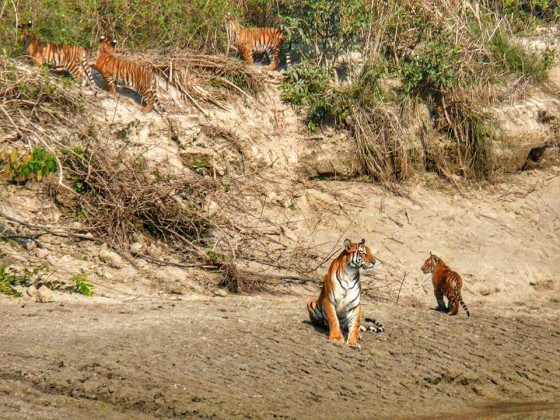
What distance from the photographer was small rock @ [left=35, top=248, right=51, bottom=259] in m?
10.7

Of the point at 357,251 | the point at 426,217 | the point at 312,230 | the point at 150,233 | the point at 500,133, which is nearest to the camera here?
the point at 357,251

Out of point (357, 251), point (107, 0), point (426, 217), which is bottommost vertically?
point (426, 217)

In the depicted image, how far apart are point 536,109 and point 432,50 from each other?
1844 millimetres

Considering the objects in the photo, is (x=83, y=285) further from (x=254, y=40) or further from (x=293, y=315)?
(x=254, y=40)

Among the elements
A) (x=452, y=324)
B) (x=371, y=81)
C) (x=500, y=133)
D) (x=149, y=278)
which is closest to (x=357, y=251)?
(x=452, y=324)

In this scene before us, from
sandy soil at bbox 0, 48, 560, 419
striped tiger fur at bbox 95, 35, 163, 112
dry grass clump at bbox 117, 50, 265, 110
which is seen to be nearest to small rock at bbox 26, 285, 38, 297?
sandy soil at bbox 0, 48, 560, 419

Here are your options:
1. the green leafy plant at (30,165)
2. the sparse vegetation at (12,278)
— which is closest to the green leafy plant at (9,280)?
the sparse vegetation at (12,278)

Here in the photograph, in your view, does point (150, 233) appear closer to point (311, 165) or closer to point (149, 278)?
point (149, 278)

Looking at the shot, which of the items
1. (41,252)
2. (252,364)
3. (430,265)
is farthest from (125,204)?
(252,364)

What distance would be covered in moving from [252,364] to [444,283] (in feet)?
10.3

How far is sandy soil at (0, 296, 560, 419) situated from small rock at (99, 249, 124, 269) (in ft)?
2.70

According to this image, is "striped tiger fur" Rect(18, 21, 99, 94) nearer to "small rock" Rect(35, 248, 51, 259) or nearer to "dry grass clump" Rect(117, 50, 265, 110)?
"dry grass clump" Rect(117, 50, 265, 110)

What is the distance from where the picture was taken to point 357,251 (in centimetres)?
999

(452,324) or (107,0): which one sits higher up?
(107,0)
